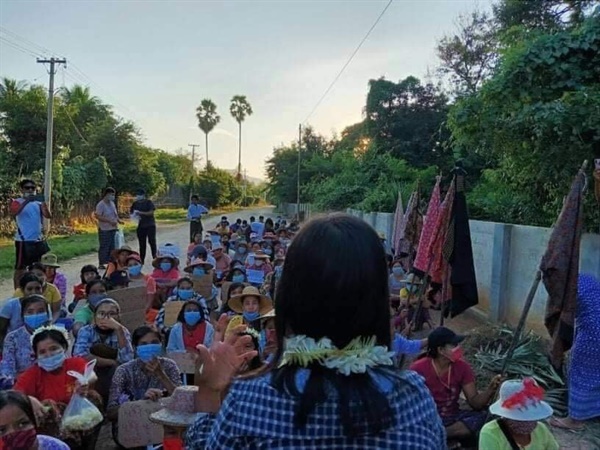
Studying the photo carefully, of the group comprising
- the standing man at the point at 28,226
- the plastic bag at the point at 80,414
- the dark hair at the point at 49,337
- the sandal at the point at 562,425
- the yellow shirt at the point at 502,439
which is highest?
the standing man at the point at 28,226

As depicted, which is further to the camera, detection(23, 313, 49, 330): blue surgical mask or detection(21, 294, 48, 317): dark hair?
detection(21, 294, 48, 317): dark hair

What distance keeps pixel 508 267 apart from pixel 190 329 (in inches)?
215

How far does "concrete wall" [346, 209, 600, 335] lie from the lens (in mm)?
8078

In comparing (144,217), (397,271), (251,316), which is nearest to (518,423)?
(251,316)

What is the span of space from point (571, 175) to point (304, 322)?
25.7ft

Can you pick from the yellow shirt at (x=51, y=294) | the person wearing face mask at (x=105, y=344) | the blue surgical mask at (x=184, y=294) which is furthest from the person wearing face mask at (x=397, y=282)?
the yellow shirt at (x=51, y=294)

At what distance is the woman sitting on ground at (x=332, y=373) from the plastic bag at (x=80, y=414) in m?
2.82

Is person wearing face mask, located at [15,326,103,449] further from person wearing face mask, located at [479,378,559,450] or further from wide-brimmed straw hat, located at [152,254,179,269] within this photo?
wide-brimmed straw hat, located at [152,254,179,269]

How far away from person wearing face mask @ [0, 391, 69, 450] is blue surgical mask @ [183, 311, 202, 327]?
2.64 metres

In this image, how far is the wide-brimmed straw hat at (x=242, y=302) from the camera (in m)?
6.33

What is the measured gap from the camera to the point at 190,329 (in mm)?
5641

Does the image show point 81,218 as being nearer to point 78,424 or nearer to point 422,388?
point 78,424

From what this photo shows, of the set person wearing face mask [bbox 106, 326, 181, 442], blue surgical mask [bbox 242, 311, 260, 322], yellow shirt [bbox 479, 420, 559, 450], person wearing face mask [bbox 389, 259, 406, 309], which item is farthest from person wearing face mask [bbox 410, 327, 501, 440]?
person wearing face mask [bbox 389, 259, 406, 309]

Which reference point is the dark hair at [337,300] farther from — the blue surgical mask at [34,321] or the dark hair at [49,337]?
the blue surgical mask at [34,321]
